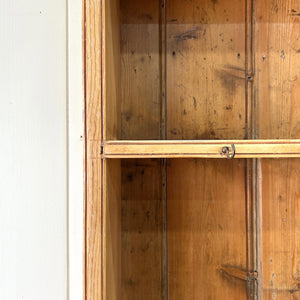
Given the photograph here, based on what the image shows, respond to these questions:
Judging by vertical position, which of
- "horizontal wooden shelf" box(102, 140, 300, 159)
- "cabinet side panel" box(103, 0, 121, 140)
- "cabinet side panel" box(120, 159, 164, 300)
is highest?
"cabinet side panel" box(103, 0, 121, 140)

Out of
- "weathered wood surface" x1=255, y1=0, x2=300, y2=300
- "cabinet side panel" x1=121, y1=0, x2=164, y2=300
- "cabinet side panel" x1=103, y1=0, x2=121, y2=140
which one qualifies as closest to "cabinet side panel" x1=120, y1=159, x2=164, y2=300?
"cabinet side panel" x1=121, y1=0, x2=164, y2=300

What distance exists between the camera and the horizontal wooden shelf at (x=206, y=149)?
21.7 inches

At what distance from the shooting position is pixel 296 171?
0.74m

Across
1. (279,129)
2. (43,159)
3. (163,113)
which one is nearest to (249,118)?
(279,129)

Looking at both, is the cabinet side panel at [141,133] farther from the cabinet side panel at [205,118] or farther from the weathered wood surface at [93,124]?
the weathered wood surface at [93,124]

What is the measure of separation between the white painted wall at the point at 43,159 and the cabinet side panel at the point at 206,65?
23 cm

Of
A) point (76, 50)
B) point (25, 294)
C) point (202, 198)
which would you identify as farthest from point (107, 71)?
point (25, 294)

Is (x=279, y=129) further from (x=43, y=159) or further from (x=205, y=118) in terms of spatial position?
(x=43, y=159)

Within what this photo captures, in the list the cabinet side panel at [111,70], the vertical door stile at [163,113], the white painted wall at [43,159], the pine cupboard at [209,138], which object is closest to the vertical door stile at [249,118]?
the pine cupboard at [209,138]

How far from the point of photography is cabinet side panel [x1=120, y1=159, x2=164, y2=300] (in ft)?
2.43

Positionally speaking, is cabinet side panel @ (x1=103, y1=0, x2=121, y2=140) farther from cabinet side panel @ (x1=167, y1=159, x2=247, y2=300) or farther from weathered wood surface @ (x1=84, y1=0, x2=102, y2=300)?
cabinet side panel @ (x1=167, y1=159, x2=247, y2=300)

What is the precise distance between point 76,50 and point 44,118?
19 centimetres

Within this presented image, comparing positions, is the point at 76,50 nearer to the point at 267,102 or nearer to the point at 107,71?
the point at 107,71

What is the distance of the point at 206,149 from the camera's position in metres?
0.55
